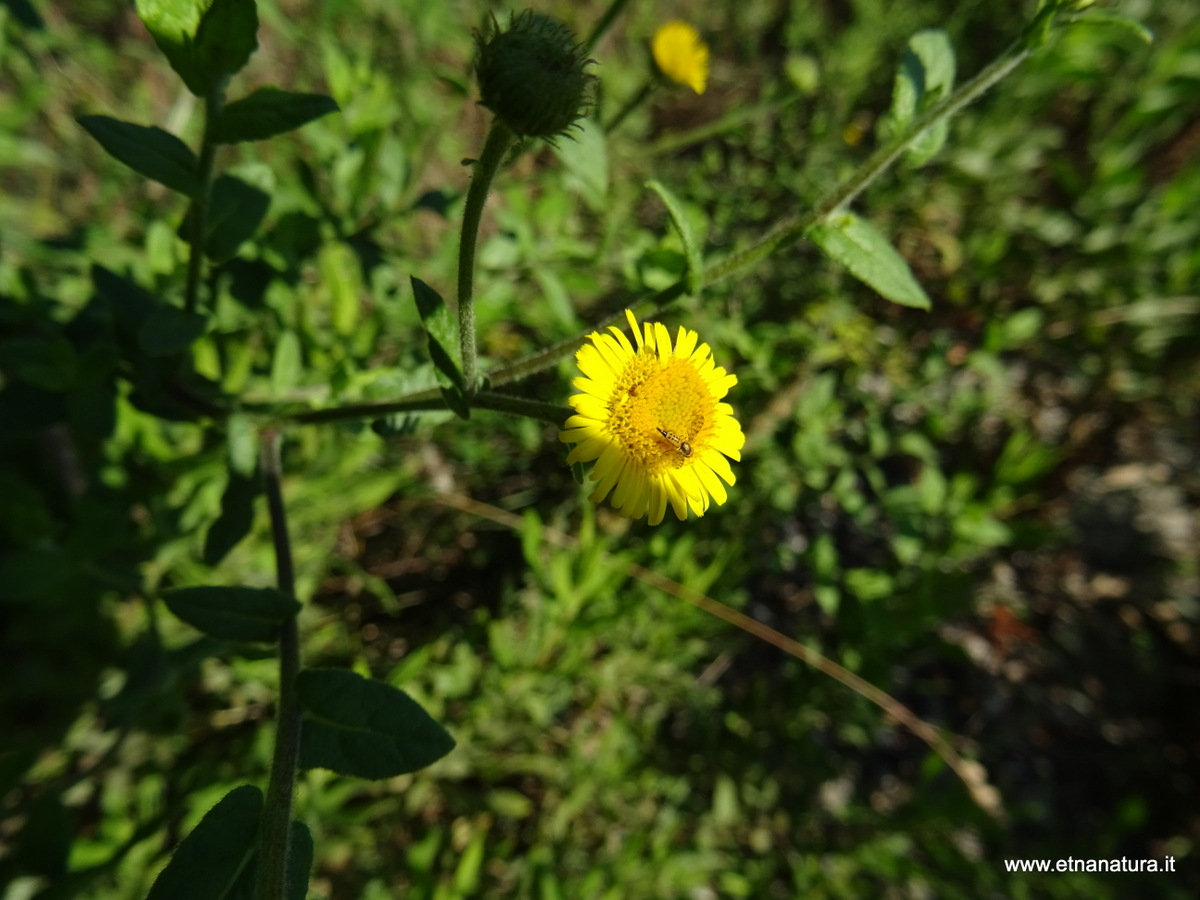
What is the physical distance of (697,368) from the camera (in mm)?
1346

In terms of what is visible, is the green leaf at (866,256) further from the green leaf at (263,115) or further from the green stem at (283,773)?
the green stem at (283,773)

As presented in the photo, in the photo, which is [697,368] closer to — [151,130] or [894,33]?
[151,130]

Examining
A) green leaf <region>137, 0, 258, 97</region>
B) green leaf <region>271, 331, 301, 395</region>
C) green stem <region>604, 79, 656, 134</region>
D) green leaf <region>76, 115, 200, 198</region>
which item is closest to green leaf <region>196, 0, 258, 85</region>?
green leaf <region>137, 0, 258, 97</region>

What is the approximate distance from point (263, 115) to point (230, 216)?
1.25 ft

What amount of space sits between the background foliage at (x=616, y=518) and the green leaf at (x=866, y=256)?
0.75 ft

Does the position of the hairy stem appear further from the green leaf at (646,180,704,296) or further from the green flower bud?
the green flower bud

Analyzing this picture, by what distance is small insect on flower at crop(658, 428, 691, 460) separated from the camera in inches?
49.3

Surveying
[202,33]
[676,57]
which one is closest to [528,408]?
[202,33]

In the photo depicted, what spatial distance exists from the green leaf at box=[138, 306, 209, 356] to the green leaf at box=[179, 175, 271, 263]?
0.12 m

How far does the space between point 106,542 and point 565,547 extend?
1432 mm

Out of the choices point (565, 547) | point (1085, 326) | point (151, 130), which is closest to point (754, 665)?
point (565, 547)

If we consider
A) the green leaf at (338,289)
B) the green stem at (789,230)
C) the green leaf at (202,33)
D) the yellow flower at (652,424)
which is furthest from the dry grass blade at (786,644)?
the green leaf at (202,33)

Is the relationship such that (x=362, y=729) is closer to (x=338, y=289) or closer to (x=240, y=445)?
(x=240, y=445)

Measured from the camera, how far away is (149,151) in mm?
1155
